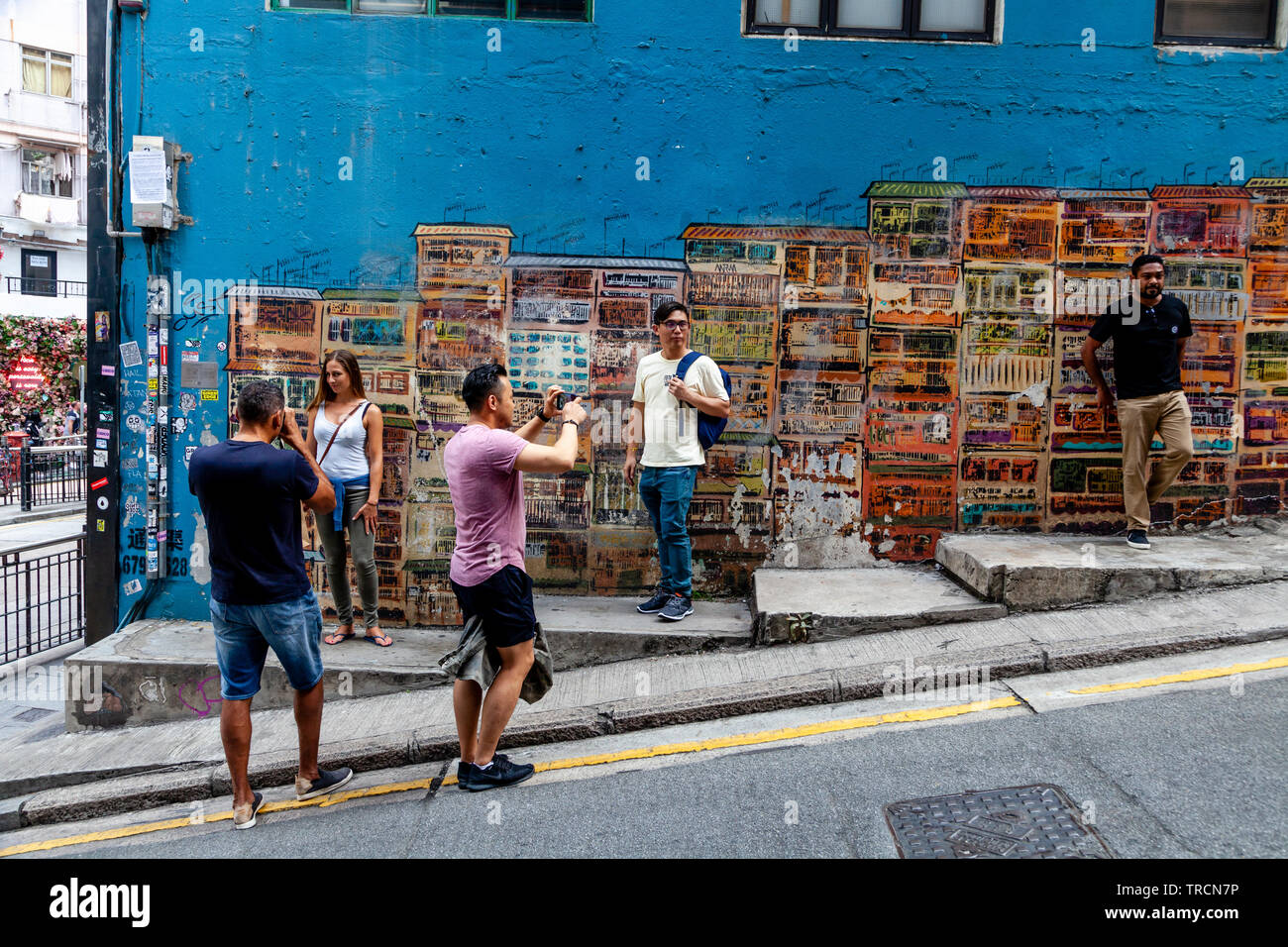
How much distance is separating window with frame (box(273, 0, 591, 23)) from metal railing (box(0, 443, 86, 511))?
43.2 feet

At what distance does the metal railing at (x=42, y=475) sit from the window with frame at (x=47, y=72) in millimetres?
23372

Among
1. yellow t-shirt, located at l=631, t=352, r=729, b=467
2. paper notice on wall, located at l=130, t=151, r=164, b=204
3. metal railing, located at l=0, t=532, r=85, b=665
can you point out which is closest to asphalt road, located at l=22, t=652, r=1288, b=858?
yellow t-shirt, located at l=631, t=352, r=729, b=467

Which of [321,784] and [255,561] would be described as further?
[321,784]

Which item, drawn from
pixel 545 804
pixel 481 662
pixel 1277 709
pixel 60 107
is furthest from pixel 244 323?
pixel 60 107

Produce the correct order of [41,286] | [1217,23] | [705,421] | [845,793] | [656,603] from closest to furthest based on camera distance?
[845,793] < [705,421] < [656,603] < [1217,23] < [41,286]

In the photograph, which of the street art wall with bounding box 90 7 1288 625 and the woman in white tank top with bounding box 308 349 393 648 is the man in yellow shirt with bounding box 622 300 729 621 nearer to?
the street art wall with bounding box 90 7 1288 625

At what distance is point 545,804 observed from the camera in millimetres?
4219

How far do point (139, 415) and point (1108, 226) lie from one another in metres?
7.68

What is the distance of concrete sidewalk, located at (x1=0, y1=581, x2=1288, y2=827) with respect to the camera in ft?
16.5

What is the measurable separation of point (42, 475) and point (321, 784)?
1684 centimetres

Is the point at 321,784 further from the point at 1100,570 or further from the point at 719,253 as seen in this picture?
the point at 1100,570

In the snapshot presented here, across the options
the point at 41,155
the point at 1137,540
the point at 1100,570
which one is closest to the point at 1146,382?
the point at 1137,540

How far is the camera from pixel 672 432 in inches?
240
